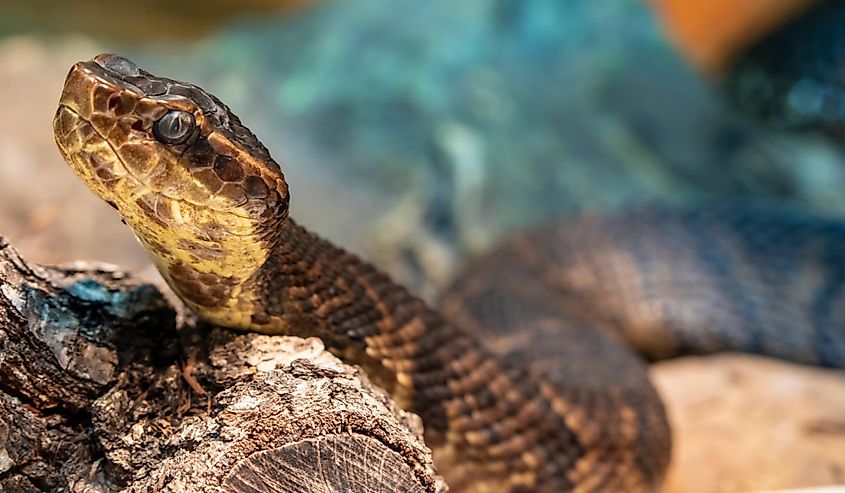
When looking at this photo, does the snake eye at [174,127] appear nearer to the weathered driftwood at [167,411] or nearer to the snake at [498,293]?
the snake at [498,293]

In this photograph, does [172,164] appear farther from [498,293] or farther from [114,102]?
[498,293]

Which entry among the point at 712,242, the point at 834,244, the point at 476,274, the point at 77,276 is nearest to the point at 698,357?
the point at 712,242

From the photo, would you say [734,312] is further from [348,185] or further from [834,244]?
[348,185]

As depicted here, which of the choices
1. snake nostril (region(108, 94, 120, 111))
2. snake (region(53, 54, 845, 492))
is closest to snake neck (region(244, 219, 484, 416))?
snake (region(53, 54, 845, 492))

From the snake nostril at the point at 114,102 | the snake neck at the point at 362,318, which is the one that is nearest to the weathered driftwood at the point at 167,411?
the snake neck at the point at 362,318

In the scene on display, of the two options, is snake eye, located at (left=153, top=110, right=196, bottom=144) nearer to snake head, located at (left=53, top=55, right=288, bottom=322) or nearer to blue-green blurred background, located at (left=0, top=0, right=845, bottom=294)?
snake head, located at (left=53, top=55, right=288, bottom=322)

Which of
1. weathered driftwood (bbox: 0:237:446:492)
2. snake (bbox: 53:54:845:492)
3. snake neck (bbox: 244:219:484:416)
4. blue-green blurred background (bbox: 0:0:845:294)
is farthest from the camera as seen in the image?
blue-green blurred background (bbox: 0:0:845:294)
